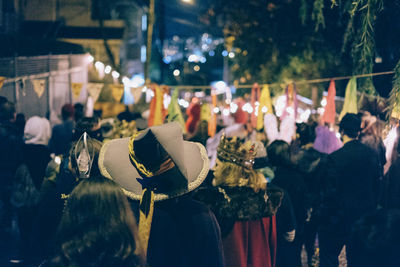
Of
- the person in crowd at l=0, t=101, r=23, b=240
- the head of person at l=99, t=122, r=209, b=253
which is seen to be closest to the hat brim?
the head of person at l=99, t=122, r=209, b=253

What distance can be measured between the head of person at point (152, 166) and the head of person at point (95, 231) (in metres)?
0.33

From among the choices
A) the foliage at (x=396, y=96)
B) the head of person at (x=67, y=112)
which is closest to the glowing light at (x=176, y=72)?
the head of person at (x=67, y=112)

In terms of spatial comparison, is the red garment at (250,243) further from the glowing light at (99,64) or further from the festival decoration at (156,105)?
the glowing light at (99,64)

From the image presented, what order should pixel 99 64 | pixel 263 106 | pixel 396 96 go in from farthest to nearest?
pixel 99 64, pixel 263 106, pixel 396 96

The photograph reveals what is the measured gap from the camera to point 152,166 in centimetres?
256

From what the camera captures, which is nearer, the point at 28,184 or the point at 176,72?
the point at 28,184

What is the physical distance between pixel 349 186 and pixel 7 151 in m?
4.58

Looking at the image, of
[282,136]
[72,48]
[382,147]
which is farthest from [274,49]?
[382,147]

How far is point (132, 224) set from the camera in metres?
2.27

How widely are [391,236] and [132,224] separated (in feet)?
5.76

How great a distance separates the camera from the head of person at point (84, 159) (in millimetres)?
3545

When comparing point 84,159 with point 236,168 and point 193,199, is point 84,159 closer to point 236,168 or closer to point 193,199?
point 193,199

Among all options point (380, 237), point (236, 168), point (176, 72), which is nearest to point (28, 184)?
point (236, 168)

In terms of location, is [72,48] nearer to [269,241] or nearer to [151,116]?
[151,116]
